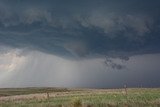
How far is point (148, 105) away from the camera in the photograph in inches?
1478

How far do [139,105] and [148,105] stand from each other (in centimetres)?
104

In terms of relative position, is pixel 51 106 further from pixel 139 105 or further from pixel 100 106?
pixel 139 105

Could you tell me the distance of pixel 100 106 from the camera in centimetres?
3834

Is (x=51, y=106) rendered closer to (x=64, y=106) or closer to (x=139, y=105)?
(x=64, y=106)

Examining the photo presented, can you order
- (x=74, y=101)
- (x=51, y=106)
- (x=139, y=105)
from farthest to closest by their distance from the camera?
(x=51, y=106) → (x=139, y=105) → (x=74, y=101)

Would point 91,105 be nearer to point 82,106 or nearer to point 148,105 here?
point 82,106

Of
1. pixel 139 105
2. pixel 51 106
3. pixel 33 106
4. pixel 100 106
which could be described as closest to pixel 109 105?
pixel 100 106

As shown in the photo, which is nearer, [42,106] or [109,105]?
[109,105]

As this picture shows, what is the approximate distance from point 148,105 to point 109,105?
14.9 ft

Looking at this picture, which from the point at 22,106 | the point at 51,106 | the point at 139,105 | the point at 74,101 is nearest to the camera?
the point at 74,101

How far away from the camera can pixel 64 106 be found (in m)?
38.4

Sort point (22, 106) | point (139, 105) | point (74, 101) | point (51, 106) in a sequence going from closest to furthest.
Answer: point (74, 101), point (139, 105), point (51, 106), point (22, 106)

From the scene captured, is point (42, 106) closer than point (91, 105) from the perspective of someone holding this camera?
No

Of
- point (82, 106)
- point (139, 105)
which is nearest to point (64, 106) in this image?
point (82, 106)
